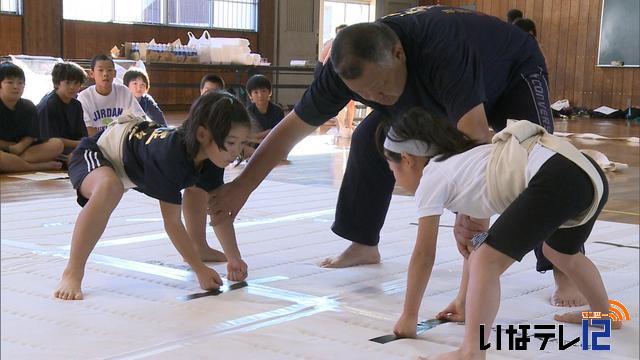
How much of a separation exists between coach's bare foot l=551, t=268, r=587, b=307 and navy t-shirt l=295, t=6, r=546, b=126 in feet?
1.61

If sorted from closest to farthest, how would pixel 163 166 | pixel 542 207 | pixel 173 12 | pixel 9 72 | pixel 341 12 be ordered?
1. pixel 542 207
2. pixel 163 166
3. pixel 9 72
4. pixel 173 12
5. pixel 341 12

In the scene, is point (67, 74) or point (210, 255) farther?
point (67, 74)

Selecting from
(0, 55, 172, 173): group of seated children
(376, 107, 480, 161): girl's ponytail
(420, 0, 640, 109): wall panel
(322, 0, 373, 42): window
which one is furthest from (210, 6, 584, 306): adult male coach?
(322, 0, 373, 42): window

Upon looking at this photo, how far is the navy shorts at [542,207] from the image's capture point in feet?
4.74

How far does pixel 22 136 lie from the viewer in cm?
480

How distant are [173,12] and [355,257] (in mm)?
9798

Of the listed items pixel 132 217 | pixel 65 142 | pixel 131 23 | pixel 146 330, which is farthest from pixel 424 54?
pixel 131 23

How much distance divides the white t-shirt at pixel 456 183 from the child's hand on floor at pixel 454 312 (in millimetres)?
307

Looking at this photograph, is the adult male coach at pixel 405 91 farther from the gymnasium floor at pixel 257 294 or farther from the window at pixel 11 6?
the window at pixel 11 6

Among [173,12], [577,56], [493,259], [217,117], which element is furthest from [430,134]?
[577,56]

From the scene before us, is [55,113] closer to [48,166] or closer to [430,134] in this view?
[48,166]

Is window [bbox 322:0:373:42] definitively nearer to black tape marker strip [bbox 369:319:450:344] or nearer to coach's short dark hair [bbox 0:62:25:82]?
coach's short dark hair [bbox 0:62:25:82]

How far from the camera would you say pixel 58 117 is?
4961mm

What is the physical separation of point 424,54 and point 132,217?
1616 mm
